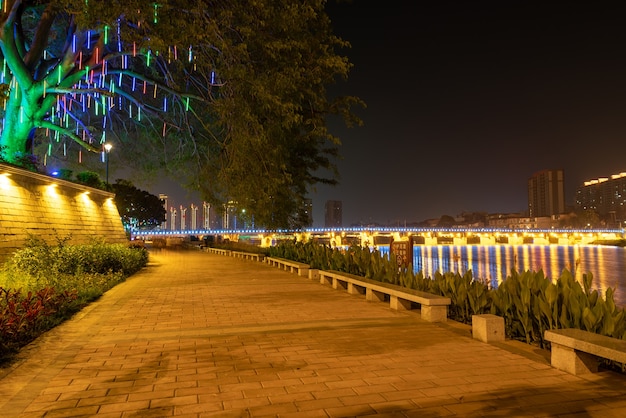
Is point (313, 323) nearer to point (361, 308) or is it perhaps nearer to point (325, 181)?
point (361, 308)

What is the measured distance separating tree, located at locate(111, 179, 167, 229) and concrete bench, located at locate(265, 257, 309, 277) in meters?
41.5

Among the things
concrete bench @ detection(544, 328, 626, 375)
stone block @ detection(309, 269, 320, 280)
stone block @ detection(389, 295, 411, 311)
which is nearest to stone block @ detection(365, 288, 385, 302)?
stone block @ detection(389, 295, 411, 311)

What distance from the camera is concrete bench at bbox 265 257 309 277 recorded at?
17.2m

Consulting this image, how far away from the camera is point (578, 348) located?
5.11 meters

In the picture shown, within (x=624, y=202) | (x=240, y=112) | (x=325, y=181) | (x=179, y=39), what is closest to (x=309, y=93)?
(x=240, y=112)

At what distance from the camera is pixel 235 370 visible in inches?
212

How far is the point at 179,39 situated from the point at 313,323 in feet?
32.5

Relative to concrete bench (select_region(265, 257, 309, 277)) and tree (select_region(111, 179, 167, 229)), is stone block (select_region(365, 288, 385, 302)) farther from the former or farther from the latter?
tree (select_region(111, 179, 167, 229))

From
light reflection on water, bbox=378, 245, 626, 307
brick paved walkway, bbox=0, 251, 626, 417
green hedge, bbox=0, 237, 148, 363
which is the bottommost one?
light reflection on water, bbox=378, 245, 626, 307

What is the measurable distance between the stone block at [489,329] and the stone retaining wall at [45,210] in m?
12.4

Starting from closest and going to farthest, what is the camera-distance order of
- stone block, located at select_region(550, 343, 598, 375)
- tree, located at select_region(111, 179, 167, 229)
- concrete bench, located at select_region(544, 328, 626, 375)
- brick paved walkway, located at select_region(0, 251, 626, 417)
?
brick paved walkway, located at select_region(0, 251, 626, 417) → concrete bench, located at select_region(544, 328, 626, 375) → stone block, located at select_region(550, 343, 598, 375) → tree, located at select_region(111, 179, 167, 229)

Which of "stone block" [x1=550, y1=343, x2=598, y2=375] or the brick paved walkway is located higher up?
"stone block" [x1=550, y1=343, x2=598, y2=375]

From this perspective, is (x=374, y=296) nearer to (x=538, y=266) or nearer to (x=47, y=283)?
(x=47, y=283)

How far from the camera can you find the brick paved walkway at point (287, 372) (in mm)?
4230
